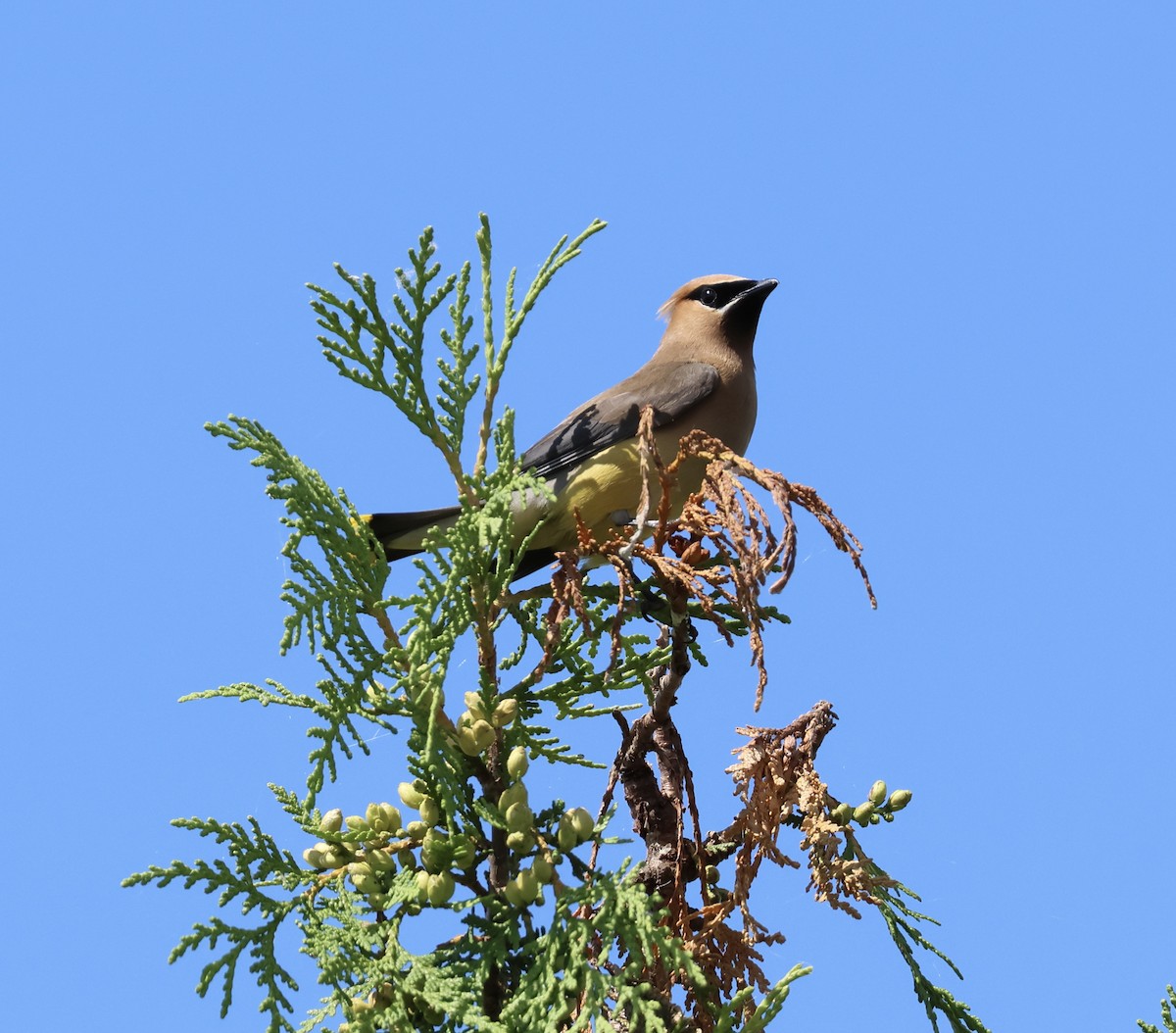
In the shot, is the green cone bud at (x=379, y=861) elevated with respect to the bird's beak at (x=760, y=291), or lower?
lower

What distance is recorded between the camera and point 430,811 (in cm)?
295

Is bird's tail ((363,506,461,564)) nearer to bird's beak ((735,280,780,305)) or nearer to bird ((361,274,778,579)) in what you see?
bird ((361,274,778,579))

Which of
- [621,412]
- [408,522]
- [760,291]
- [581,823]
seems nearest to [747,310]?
[760,291]

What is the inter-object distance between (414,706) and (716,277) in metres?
2.90

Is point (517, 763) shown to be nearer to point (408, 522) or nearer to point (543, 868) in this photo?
point (543, 868)

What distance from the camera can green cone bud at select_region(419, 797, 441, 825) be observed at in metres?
2.95

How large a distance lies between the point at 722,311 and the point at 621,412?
99 cm

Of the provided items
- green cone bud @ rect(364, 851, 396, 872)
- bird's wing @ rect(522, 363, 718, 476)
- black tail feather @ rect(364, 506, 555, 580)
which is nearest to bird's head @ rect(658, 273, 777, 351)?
bird's wing @ rect(522, 363, 718, 476)

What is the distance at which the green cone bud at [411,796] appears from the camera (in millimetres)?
2971

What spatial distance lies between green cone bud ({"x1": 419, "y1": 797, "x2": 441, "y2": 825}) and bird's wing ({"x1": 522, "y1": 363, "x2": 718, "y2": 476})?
4.10 ft

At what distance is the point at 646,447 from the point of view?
10.1 ft

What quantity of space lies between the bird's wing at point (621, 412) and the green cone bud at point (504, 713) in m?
1.09

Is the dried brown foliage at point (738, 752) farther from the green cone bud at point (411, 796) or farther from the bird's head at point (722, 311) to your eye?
the bird's head at point (722, 311)

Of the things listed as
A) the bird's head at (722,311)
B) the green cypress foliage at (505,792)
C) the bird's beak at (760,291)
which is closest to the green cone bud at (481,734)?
the green cypress foliage at (505,792)
